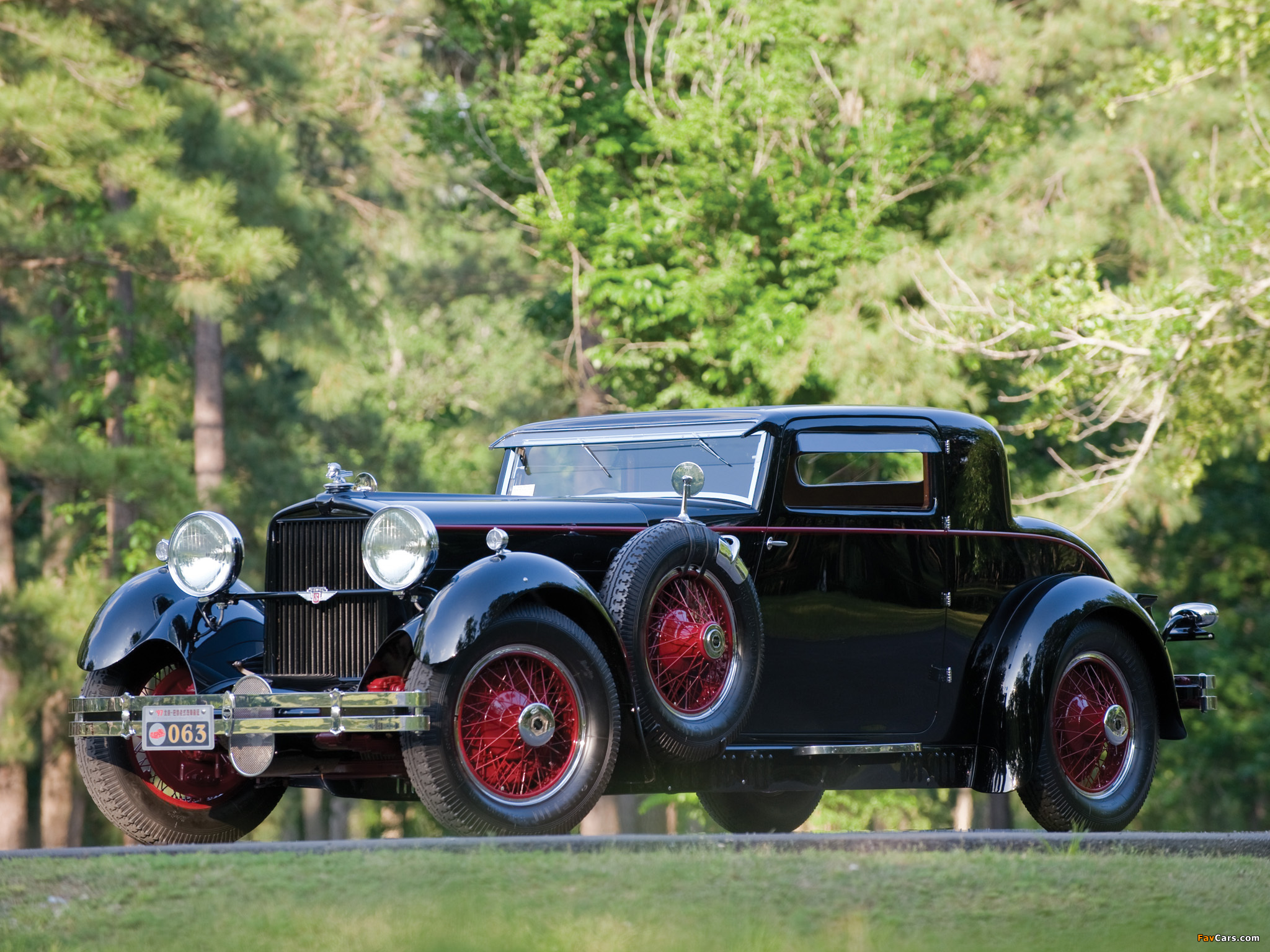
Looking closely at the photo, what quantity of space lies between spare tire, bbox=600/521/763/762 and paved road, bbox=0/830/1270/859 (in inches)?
17.4

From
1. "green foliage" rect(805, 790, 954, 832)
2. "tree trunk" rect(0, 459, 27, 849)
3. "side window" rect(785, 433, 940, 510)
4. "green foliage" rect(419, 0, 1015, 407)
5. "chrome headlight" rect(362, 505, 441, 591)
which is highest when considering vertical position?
"green foliage" rect(419, 0, 1015, 407)

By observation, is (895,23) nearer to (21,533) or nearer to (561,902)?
(561,902)

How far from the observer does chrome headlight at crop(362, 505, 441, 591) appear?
6309mm

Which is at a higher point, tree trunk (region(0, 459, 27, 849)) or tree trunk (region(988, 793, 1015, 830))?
tree trunk (region(0, 459, 27, 849))

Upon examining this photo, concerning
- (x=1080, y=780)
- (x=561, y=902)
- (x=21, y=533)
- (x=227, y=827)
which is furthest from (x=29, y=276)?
(x=561, y=902)

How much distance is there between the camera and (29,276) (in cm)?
2069

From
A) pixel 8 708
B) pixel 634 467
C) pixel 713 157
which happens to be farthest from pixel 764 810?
pixel 8 708

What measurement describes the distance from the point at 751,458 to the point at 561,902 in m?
3.02

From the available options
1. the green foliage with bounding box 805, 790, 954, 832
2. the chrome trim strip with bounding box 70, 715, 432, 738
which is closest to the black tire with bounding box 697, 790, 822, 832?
the chrome trim strip with bounding box 70, 715, 432, 738

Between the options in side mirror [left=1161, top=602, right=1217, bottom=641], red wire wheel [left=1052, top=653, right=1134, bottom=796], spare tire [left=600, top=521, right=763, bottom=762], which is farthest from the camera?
side mirror [left=1161, top=602, right=1217, bottom=641]

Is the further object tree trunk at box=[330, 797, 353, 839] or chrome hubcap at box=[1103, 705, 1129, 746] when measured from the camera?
tree trunk at box=[330, 797, 353, 839]

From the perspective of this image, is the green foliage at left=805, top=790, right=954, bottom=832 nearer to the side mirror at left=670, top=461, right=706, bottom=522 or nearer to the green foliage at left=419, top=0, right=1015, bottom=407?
the green foliage at left=419, top=0, right=1015, bottom=407

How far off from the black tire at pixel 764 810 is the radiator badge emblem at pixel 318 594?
10.8 ft

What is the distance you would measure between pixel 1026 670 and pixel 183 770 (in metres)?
3.85
